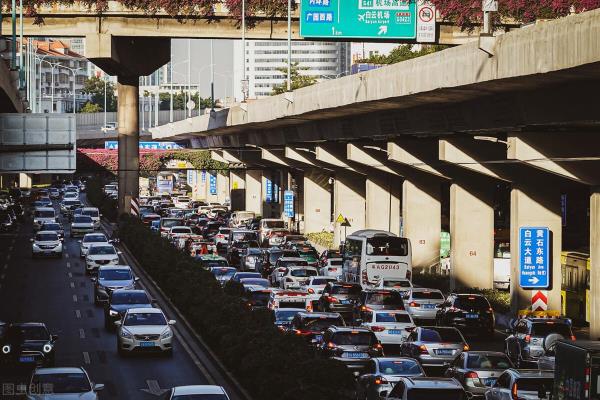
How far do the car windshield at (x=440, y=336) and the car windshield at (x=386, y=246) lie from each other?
19.2 meters

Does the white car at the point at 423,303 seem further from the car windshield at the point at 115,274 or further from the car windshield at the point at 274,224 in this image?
the car windshield at the point at 274,224

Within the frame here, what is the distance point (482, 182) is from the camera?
179 ft

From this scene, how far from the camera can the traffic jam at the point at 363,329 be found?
23234mm

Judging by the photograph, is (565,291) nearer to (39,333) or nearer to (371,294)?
(371,294)

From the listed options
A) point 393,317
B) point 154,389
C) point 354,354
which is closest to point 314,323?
point 393,317

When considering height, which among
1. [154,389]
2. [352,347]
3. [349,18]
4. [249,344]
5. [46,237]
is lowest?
[154,389]

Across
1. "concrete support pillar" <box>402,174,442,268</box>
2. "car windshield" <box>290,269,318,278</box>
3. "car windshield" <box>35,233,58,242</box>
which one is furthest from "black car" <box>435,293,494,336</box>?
"car windshield" <box>35,233,58,242</box>

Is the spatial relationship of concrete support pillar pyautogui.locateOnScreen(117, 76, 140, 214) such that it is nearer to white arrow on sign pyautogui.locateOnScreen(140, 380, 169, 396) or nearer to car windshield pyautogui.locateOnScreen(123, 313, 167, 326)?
car windshield pyautogui.locateOnScreen(123, 313, 167, 326)

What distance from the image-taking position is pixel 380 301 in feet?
134

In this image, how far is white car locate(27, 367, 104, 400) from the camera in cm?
2428

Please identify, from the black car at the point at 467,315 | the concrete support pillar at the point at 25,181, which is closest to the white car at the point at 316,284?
the black car at the point at 467,315

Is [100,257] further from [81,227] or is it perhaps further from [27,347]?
[27,347]

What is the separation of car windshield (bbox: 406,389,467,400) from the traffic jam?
0.05 feet

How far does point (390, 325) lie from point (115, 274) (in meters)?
15.0
